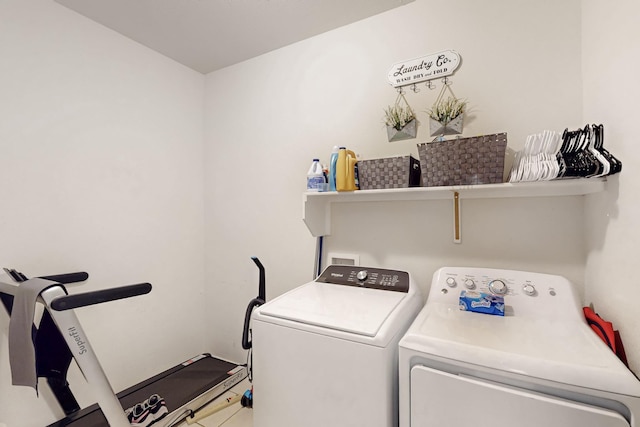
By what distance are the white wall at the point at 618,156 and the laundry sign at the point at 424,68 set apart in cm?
54

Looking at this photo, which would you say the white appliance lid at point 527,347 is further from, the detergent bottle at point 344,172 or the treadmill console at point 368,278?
the detergent bottle at point 344,172

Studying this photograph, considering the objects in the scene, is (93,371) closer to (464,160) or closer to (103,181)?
(103,181)

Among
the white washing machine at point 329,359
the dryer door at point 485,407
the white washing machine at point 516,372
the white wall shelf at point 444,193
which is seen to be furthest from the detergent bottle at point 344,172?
the dryer door at point 485,407

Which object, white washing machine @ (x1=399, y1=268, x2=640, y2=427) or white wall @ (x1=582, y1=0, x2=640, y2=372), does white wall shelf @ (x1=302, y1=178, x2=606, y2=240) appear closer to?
white wall @ (x1=582, y1=0, x2=640, y2=372)

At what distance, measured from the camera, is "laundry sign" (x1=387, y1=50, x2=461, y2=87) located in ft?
5.19

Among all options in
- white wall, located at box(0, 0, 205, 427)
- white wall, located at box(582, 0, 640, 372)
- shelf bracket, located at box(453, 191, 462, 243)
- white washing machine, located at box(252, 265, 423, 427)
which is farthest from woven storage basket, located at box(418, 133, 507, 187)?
white wall, located at box(0, 0, 205, 427)

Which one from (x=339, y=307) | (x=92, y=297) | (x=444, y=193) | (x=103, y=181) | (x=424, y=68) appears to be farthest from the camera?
(x=103, y=181)

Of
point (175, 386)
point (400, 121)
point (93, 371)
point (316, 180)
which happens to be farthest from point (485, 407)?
point (175, 386)

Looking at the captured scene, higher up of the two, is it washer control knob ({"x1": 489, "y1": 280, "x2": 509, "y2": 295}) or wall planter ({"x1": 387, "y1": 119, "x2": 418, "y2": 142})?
wall planter ({"x1": 387, "y1": 119, "x2": 418, "y2": 142})

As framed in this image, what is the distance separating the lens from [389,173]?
1.52 m

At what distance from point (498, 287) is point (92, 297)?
1.66m

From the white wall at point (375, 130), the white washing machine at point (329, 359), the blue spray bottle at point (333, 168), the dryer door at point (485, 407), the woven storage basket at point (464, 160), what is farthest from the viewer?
the blue spray bottle at point (333, 168)

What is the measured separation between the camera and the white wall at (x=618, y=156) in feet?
2.91

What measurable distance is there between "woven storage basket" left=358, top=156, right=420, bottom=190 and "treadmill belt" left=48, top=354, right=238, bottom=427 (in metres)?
1.64
